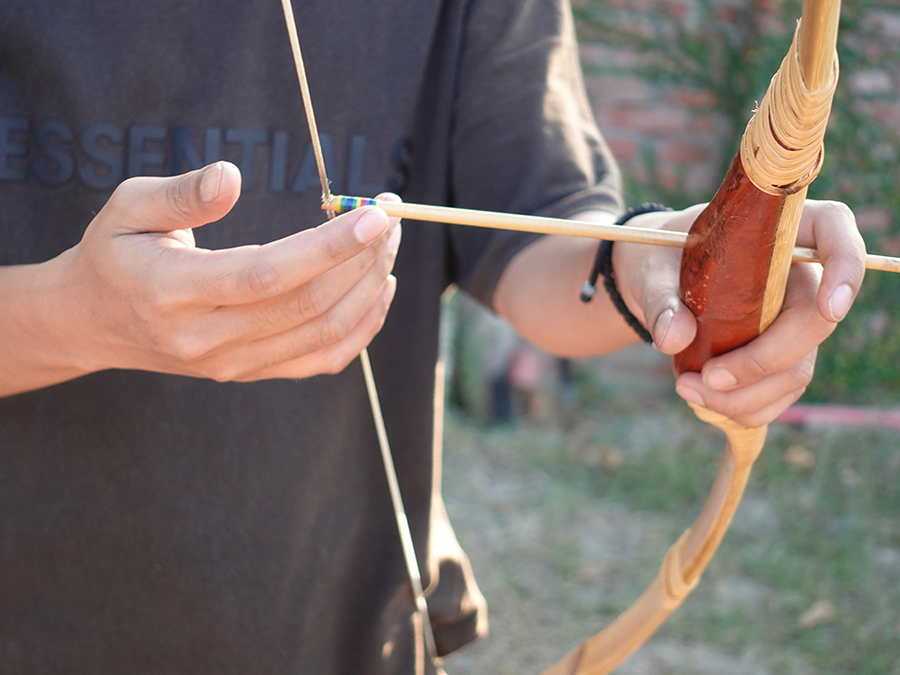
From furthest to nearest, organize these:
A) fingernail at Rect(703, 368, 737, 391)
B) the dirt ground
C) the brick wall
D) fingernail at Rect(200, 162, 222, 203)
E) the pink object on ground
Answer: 1. the brick wall
2. the pink object on ground
3. the dirt ground
4. fingernail at Rect(703, 368, 737, 391)
5. fingernail at Rect(200, 162, 222, 203)

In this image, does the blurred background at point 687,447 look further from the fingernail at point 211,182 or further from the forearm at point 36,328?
the fingernail at point 211,182

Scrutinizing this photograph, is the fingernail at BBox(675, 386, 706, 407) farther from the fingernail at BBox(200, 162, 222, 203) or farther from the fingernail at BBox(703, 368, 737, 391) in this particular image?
the fingernail at BBox(200, 162, 222, 203)

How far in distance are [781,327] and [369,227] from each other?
28 cm

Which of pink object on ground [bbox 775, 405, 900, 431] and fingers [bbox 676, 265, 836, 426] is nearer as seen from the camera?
fingers [bbox 676, 265, 836, 426]

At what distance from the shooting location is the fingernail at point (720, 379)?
0.52 meters

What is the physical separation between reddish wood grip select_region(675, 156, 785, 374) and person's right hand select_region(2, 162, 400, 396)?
0.21 meters

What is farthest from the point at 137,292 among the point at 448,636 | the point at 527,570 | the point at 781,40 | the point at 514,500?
the point at 781,40

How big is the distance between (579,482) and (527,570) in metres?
0.37

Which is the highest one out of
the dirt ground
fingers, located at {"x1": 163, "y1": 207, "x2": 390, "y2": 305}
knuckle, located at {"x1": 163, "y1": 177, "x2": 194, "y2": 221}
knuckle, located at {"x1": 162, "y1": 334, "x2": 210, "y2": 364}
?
knuckle, located at {"x1": 163, "y1": 177, "x2": 194, "y2": 221}

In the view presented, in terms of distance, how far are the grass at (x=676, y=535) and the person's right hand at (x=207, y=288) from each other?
1.23 meters

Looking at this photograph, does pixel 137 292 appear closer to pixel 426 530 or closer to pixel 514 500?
pixel 426 530

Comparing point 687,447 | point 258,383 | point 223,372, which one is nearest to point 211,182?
point 223,372

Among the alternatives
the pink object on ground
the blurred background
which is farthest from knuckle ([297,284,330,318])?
the pink object on ground

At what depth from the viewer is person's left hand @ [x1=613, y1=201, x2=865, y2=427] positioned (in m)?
0.48
